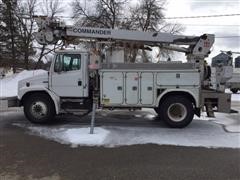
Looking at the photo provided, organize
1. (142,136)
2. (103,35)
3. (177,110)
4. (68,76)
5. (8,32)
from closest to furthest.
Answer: (142,136), (177,110), (68,76), (103,35), (8,32)

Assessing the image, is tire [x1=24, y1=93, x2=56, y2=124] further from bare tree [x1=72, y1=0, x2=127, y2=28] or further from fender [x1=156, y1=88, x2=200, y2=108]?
bare tree [x1=72, y1=0, x2=127, y2=28]

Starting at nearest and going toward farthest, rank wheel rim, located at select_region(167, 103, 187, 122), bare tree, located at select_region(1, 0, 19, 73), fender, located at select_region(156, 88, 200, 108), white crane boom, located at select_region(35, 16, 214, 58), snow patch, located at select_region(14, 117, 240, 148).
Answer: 1. snow patch, located at select_region(14, 117, 240, 148)
2. fender, located at select_region(156, 88, 200, 108)
3. wheel rim, located at select_region(167, 103, 187, 122)
4. white crane boom, located at select_region(35, 16, 214, 58)
5. bare tree, located at select_region(1, 0, 19, 73)

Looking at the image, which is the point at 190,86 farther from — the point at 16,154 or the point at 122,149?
the point at 16,154

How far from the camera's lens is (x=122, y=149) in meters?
8.11

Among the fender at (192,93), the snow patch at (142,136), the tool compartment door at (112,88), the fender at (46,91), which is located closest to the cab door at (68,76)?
the fender at (46,91)

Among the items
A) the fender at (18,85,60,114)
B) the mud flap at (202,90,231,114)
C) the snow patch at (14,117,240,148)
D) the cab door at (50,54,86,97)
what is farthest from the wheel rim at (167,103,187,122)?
the fender at (18,85,60,114)

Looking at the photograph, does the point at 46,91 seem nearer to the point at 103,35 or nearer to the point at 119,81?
the point at 119,81

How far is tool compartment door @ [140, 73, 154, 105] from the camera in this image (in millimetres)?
10625

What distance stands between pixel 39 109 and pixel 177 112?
14.4 feet

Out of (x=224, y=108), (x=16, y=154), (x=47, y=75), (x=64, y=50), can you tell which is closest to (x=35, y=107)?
(x=47, y=75)

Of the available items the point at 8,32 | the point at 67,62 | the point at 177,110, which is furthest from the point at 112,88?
the point at 8,32

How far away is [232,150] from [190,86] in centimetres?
289

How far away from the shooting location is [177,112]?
10.9 meters

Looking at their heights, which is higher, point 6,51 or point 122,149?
point 6,51
